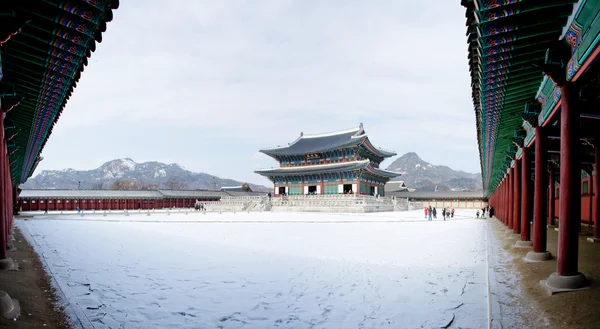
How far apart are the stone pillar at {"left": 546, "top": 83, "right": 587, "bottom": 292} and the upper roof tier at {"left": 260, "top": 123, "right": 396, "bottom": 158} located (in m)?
49.2

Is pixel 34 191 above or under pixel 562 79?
under

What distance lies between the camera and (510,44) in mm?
7363

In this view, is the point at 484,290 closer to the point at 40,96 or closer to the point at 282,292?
the point at 282,292

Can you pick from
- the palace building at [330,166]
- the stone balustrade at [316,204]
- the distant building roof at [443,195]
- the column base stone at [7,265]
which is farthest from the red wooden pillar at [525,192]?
the distant building roof at [443,195]

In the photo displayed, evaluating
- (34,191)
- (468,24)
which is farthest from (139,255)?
(34,191)

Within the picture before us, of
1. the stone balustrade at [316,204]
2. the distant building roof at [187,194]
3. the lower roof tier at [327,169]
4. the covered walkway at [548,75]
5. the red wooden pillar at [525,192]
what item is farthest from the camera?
the distant building roof at [187,194]

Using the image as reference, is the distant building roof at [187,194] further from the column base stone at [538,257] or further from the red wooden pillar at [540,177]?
the red wooden pillar at [540,177]

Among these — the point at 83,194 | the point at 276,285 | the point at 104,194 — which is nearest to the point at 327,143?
the point at 104,194

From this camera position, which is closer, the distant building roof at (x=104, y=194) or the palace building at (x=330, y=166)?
the distant building roof at (x=104, y=194)

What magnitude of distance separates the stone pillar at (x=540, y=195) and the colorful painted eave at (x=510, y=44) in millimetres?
1147

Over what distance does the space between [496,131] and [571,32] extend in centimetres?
879

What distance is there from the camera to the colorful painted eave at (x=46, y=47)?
604 cm

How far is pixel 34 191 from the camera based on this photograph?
187ft

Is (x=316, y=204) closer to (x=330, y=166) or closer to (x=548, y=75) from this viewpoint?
(x=330, y=166)
